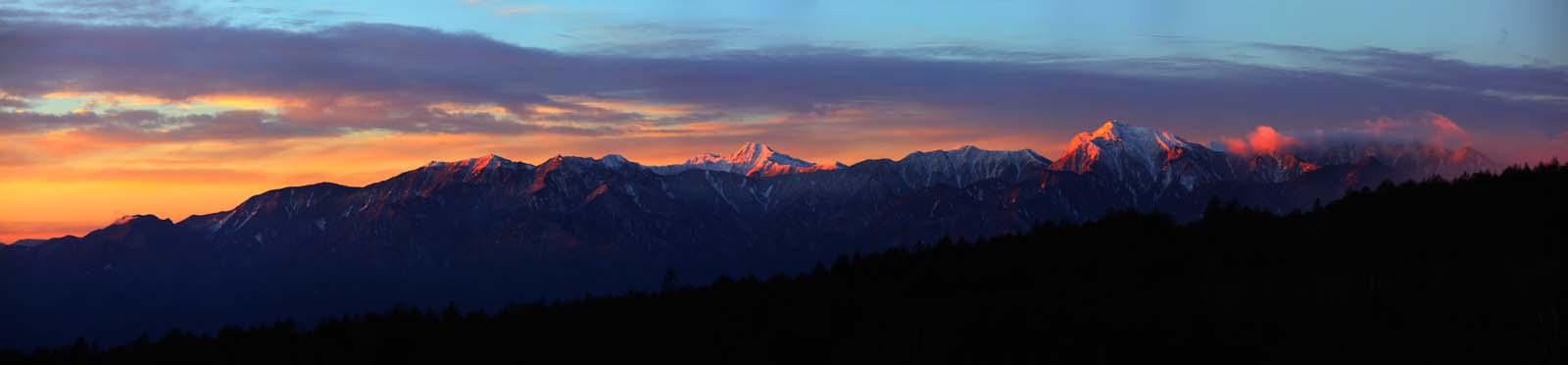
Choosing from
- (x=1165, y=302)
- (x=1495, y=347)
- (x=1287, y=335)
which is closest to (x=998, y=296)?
(x=1165, y=302)

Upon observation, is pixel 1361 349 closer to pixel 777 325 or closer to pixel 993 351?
pixel 993 351

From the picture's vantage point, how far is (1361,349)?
121m

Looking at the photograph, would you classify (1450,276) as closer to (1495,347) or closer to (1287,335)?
(1287,335)

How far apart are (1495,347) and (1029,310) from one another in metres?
64.7

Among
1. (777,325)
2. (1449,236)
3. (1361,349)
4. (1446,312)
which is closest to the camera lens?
(1361,349)

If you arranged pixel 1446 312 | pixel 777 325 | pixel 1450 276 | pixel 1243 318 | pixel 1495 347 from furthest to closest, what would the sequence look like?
pixel 777 325
pixel 1450 276
pixel 1243 318
pixel 1446 312
pixel 1495 347

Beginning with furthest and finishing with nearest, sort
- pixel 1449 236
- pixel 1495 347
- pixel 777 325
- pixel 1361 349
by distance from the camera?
1. pixel 777 325
2. pixel 1449 236
3. pixel 1361 349
4. pixel 1495 347

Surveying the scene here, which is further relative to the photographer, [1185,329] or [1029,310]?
[1029,310]

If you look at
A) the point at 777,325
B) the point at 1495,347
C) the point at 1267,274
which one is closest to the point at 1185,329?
the point at 1495,347

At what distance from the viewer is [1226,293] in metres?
164

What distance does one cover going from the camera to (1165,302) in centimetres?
16300

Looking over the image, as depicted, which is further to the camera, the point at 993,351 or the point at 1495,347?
the point at 993,351

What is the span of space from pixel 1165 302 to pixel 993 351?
19966mm

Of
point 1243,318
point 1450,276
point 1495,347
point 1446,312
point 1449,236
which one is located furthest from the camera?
point 1449,236
